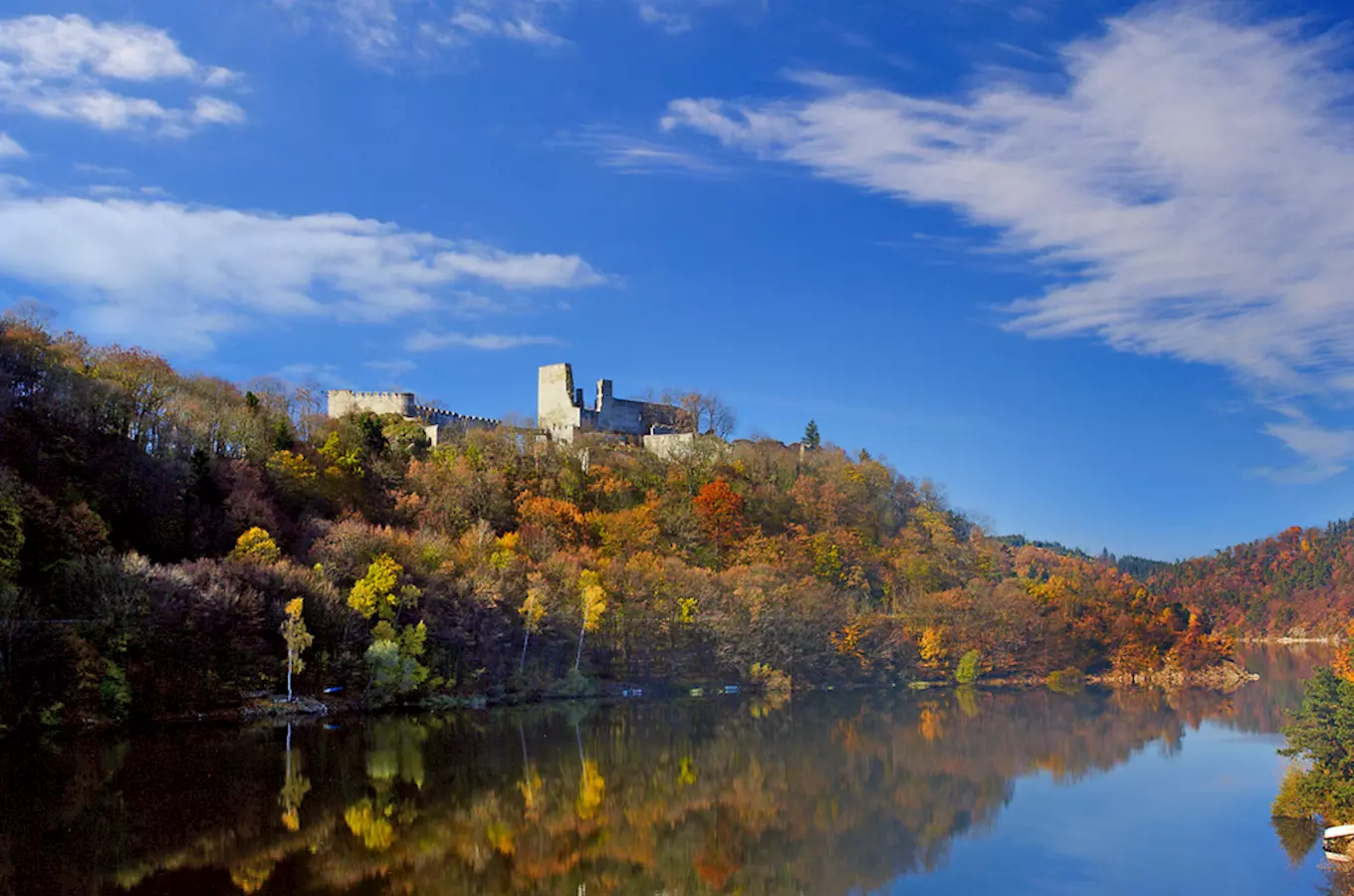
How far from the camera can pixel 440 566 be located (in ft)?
152

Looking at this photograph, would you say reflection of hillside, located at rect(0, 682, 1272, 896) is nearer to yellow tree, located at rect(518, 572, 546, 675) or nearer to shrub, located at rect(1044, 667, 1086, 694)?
yellow tree, located at rect(518, 572, 546, 675)

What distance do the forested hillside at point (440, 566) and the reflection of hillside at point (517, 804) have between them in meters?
4.33

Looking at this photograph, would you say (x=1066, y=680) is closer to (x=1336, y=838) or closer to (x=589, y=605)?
(x=589, y=605)

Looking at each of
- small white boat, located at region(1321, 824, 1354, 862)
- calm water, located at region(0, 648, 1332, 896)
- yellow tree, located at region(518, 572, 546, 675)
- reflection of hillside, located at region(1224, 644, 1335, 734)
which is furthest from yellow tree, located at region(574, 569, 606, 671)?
small white boat, located at region(1321, 824, 1354, 862)

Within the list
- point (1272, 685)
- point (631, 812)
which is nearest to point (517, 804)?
point (631, 812)

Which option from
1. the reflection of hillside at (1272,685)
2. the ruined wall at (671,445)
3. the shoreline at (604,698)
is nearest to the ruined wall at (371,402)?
the ruined wall at (671,445)

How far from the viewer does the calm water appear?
2009 centimetres

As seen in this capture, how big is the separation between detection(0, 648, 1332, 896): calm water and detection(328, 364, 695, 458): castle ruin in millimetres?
30330

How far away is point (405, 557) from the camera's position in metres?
45.4

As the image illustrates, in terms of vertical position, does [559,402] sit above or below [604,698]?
above

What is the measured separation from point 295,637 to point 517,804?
50.9ft

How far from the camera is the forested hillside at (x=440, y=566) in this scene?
115 feet

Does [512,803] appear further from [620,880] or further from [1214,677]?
[1214,677]

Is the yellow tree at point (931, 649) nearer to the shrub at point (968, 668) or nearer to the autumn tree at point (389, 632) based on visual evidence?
the shrub at point (968, 668)
